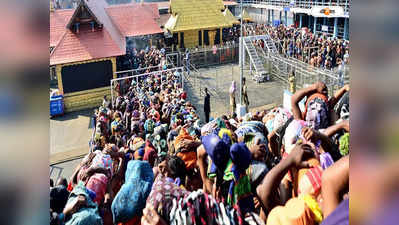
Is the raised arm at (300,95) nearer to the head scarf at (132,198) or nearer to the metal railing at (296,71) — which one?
the head scarf at (132,198)

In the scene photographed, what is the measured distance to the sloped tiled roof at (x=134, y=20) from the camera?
21.1 m

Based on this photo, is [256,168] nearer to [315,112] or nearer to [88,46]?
[315,112]

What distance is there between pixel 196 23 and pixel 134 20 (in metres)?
4.89

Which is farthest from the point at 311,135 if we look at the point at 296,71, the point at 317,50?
the point at 317,50

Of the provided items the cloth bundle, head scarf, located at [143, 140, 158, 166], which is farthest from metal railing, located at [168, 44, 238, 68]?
the cloth bundle

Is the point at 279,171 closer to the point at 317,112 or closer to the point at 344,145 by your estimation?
the point at 344,145

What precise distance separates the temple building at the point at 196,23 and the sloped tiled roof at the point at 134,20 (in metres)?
2.06

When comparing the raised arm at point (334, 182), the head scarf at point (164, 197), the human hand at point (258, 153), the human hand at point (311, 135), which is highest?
the raised arm at point (334, 182)

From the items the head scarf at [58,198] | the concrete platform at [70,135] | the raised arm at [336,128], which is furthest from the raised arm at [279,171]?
the concrete platform at [70,135]

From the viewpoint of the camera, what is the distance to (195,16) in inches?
989
